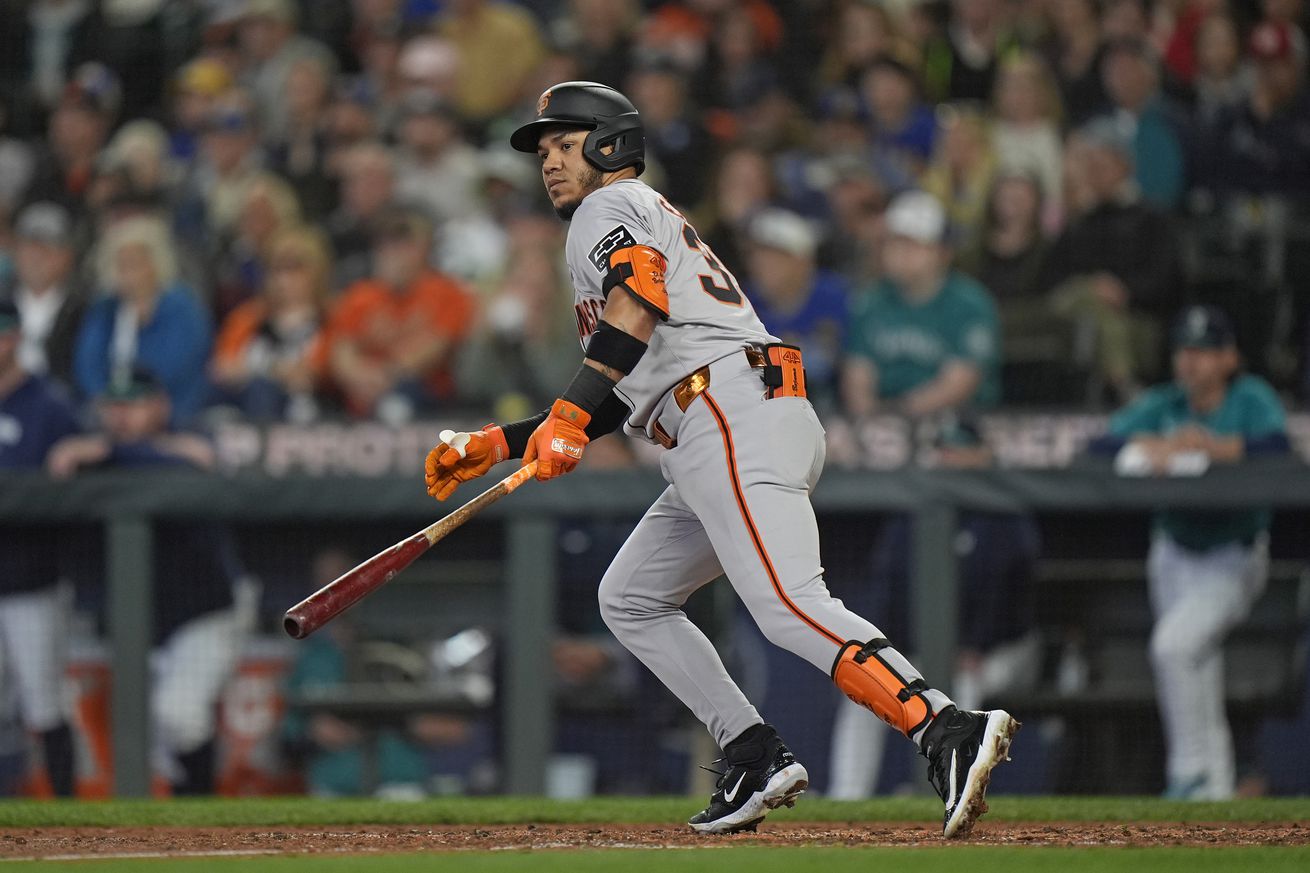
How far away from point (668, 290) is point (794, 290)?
3.86 m

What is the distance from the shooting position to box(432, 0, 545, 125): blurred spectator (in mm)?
9500

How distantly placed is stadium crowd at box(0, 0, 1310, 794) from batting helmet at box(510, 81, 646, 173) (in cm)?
288

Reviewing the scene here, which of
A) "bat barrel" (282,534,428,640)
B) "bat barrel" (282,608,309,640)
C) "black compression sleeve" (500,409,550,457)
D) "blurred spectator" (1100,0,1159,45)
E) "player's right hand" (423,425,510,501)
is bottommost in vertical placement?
"bat barrel" (282,608,309,640)

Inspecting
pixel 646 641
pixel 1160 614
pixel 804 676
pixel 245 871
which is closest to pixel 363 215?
pixel 804 676

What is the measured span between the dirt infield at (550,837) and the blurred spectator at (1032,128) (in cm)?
419

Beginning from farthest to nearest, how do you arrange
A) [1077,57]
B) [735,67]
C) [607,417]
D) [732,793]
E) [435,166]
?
[735,67] → [435,166] → [1077,57] → [607,417] → [732,793]

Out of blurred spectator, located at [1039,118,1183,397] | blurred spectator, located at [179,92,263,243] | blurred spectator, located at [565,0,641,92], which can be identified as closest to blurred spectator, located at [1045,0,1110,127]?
blurred spectator, located at [1039,118,1183,397]

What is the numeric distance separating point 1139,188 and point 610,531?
10.0ft

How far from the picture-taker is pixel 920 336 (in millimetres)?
7695

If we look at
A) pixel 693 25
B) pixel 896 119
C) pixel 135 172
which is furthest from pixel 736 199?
pixel 135 172

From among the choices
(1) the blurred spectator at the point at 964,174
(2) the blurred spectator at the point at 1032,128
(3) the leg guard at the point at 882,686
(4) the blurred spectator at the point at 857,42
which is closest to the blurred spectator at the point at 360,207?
(4) the blurred spectator at the point at 857,42

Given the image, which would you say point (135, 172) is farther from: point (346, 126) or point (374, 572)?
point (374, 572)

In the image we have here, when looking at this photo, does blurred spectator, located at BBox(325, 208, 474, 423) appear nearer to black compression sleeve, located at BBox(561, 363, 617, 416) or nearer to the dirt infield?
the dirt infield

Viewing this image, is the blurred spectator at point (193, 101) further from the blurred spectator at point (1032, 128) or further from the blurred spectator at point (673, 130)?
the blurred spectator at point (1032, 128)
